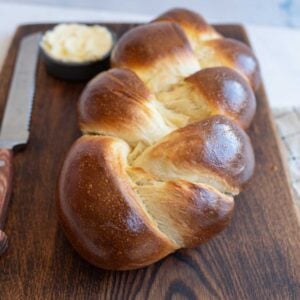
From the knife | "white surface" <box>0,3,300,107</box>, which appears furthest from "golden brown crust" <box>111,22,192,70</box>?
"white surface" <box>0,3,300,107</box>

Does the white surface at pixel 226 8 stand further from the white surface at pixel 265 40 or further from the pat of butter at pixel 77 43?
the pat of butter at pixel 77 43

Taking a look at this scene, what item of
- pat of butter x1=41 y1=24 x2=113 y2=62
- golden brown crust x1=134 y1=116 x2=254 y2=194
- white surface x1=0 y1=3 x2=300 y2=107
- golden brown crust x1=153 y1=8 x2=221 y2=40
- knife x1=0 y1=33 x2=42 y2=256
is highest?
golden brown crust x1=153 y1=8 x2=221 y2=40

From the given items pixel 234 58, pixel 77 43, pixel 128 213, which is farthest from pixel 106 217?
pixel 77 43

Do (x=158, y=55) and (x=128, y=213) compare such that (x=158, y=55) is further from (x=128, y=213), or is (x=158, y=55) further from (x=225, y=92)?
(x=128, y=213)

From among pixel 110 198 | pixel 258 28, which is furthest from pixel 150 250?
pixel 258 28

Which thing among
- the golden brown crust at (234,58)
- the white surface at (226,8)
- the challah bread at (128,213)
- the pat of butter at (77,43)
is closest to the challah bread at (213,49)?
the golden brown crust at (234,58)

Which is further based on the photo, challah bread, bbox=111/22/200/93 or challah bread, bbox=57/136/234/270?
challah bread, bbox=111/22/200/93

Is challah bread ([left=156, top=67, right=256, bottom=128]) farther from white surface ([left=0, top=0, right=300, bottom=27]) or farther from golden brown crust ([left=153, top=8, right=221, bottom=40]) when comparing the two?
white surface ([left=0, top=0, right=300, bottom=27])
